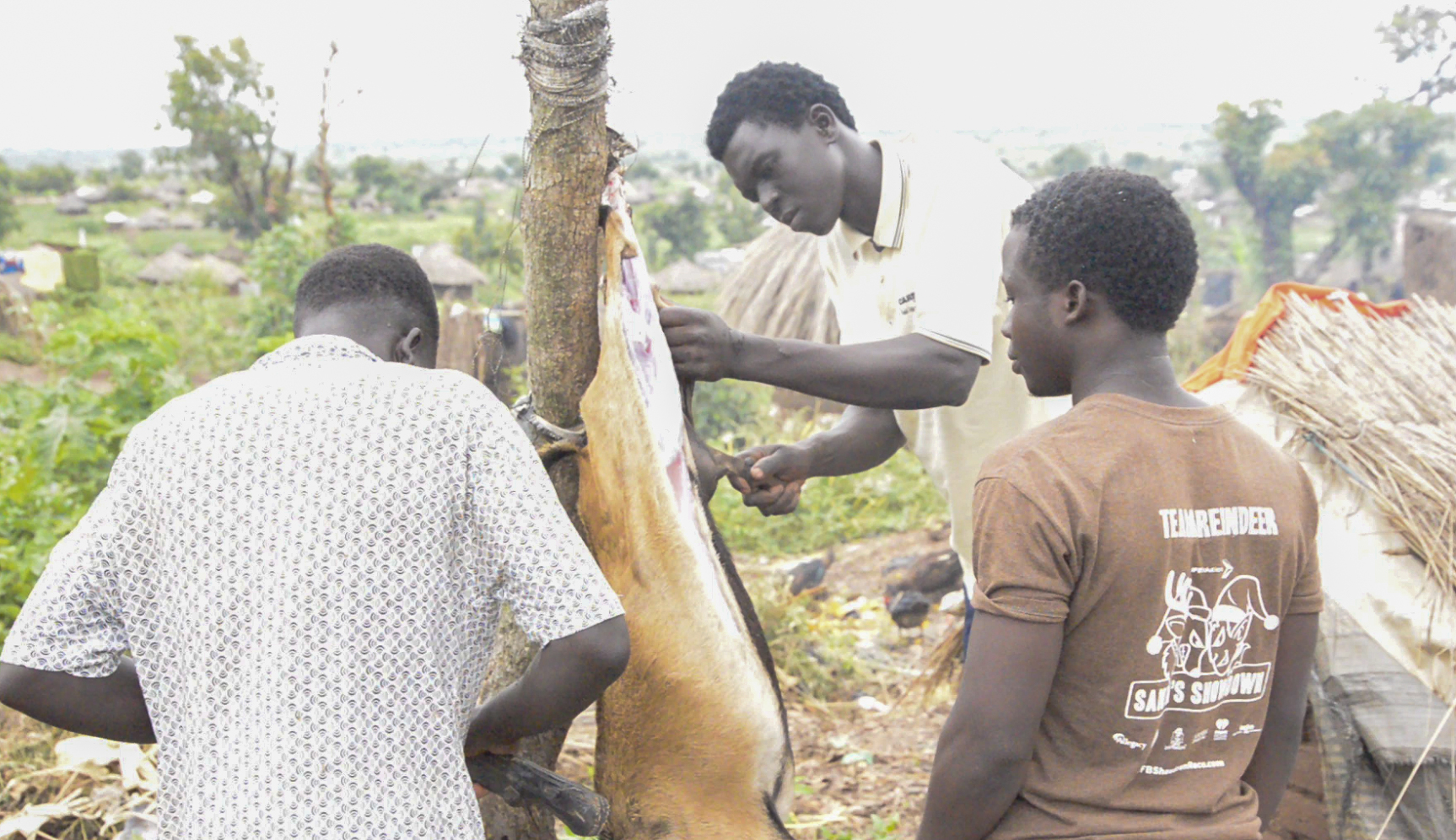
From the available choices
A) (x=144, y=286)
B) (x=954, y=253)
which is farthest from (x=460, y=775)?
(x=144, y=286)

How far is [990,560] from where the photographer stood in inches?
63.3

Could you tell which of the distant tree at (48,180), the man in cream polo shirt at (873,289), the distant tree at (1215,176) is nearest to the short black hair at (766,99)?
the man in cream polo shirt at (873,289)

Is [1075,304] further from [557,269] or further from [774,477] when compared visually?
[774,477]

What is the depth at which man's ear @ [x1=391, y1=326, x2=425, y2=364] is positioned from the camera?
1.89 m

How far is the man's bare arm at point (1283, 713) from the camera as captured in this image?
186cm

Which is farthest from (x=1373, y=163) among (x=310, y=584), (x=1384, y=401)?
(x=310, y=584)

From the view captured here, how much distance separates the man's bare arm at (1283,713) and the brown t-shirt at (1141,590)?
110 mm

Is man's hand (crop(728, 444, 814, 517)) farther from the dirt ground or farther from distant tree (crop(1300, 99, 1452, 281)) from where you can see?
distant tree (crop(1300, 99, 1452, 281))

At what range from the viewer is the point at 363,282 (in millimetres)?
1867

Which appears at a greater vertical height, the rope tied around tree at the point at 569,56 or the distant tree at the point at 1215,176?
the rope tied around tree at the point at 569,56

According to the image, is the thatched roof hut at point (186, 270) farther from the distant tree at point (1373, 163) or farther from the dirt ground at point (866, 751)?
the dirt ground at point (866, 751)

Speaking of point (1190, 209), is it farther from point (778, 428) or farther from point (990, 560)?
point (990, 560)

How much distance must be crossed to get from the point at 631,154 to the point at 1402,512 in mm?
2180

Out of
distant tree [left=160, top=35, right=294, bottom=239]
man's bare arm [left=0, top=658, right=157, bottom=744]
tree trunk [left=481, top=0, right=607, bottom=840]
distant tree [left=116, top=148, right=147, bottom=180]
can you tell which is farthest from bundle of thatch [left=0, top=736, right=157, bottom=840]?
distant tree [left=116, top=148, right=147, bottom=180]
